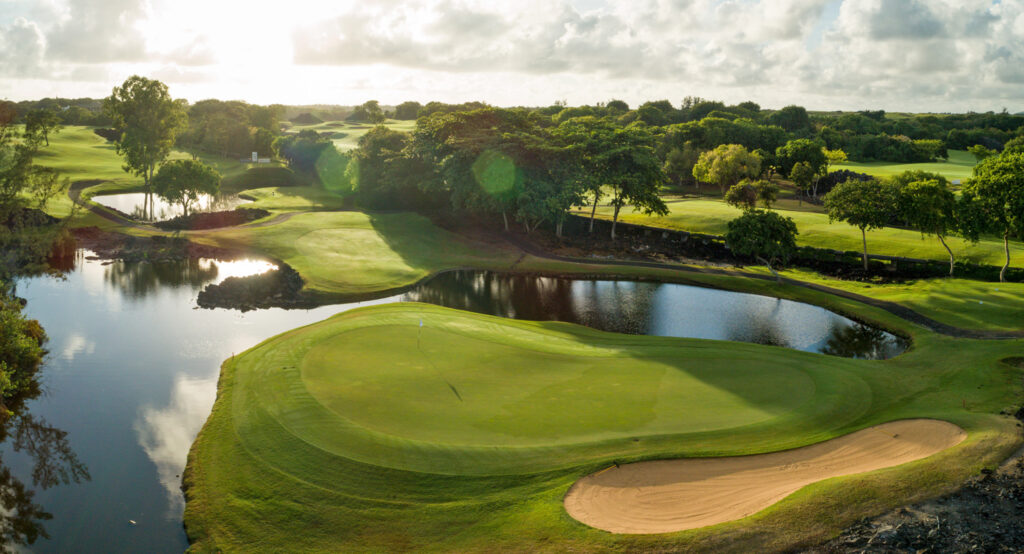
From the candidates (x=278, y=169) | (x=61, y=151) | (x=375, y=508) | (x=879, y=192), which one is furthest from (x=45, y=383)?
(x=61, y=151)

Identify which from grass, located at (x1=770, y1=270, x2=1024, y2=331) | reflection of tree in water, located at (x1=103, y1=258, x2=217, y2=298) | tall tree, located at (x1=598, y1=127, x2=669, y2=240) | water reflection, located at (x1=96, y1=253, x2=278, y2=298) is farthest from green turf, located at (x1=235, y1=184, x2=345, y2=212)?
grass, located at (x1=770, y1=270, x2=1024, y2=331)

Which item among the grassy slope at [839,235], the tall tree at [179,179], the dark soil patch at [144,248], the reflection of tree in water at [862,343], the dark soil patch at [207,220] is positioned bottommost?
the reflection of tree in water at [862,343]

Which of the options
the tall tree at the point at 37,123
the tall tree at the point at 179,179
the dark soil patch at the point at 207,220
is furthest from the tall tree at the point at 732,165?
the tall tree at the point at 37,123

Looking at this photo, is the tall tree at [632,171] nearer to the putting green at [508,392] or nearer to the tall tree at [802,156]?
the putting green at [508,392]

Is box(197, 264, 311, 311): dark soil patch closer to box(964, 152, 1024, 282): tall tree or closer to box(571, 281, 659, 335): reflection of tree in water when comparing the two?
box(571, 281, 659, 335): reflection of tree in water

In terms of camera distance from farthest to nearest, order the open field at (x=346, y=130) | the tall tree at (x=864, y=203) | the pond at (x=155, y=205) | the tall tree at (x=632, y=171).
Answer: the open field at (x=346, y=130), the pond at (x=155, y=205), the tall tree at (x=632, y=171), the tall tree at (x=864, y=203)

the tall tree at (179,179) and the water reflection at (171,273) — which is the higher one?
the tall tree at (179,179)

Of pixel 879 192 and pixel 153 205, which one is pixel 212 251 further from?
pixel 879 192
